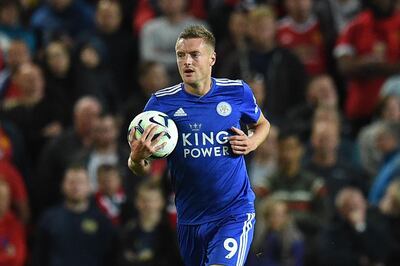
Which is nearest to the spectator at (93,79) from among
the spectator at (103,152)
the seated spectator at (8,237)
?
the spectator at (103,152)

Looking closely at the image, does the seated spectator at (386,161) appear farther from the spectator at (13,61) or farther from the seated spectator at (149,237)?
the spectator at (13,61)

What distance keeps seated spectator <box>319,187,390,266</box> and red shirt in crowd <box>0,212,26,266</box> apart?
11.5 feet

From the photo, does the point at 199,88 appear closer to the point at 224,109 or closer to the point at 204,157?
the point at 224,109

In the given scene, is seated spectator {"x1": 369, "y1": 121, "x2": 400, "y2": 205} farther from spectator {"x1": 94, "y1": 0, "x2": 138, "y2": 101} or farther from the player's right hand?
the player's right hand

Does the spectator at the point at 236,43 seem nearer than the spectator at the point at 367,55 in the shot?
Yes

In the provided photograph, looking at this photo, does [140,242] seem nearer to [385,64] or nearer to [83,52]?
[83,52]

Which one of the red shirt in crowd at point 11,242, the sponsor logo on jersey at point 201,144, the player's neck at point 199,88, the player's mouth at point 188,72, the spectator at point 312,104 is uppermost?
the player's mouth at point 188,72

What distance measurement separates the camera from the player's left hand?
Answer: 795 cm

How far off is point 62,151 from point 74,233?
3.92 feet

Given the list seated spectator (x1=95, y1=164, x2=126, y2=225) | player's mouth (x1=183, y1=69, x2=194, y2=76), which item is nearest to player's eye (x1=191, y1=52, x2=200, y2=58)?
player's mouth (x1=183, y1=69, x2=194, y2=76)

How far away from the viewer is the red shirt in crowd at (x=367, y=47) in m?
14.9

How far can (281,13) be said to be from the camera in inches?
630

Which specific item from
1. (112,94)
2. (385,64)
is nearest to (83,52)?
(112,94)

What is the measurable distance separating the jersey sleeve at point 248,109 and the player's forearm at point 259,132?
2.8 inches
